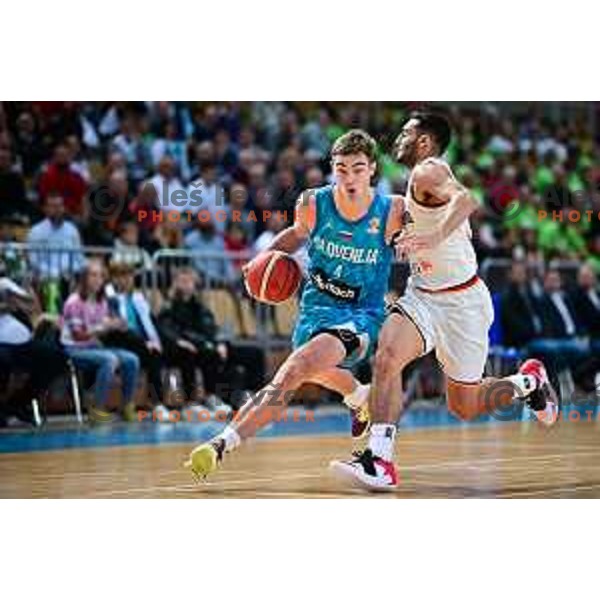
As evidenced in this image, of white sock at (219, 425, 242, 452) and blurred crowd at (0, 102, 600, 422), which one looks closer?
white sock at (219, 425, 242, 452)

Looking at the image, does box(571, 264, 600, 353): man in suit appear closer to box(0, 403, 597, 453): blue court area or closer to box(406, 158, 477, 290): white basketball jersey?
box(0, 403, 597, 453): blue court area

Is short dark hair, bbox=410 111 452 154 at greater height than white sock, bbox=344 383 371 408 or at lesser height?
greater

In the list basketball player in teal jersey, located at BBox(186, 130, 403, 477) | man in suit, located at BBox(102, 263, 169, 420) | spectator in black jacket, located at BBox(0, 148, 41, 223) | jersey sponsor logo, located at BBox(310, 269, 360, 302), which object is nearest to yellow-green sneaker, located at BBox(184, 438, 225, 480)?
basketball player in teal jersey, located at BBox(186, 130, 403, 477)

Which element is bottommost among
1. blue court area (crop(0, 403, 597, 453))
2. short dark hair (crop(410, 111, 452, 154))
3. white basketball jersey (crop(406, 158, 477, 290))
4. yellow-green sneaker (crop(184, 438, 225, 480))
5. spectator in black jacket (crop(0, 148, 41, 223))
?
blue court area (crop(0, 403, 597, 453))

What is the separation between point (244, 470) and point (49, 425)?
3447 mm

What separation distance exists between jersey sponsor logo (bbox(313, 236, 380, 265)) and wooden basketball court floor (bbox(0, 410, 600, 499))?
1.14 metres

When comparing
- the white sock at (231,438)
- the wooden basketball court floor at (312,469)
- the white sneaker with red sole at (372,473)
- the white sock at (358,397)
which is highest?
the white sock at (358,397)

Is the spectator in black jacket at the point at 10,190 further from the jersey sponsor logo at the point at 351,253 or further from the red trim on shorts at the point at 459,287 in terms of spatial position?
the red trim on shorts at the point at 459,287

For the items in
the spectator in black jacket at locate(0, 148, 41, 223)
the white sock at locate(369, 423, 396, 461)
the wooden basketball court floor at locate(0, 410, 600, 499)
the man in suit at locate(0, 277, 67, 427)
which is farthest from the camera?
the spectator in black jacket at locate(0, 148, 41, 223)

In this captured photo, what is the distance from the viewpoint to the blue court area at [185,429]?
1050 cm

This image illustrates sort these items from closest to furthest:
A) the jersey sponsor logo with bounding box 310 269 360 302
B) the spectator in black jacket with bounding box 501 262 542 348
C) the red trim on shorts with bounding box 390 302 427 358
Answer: the red trim on shorts with bounding box 390 302 427 358 < the jersey sponsor logo with bounding box 310 269 360 302 < the spectator in black jacket with bounding box 501 262 542 348

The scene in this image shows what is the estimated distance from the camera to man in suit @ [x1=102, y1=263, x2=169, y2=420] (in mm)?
11836

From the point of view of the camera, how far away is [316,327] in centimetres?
762

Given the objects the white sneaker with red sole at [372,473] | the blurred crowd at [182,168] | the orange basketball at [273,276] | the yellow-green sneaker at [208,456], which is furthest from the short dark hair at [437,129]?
the blurred crowd at [182,168]
